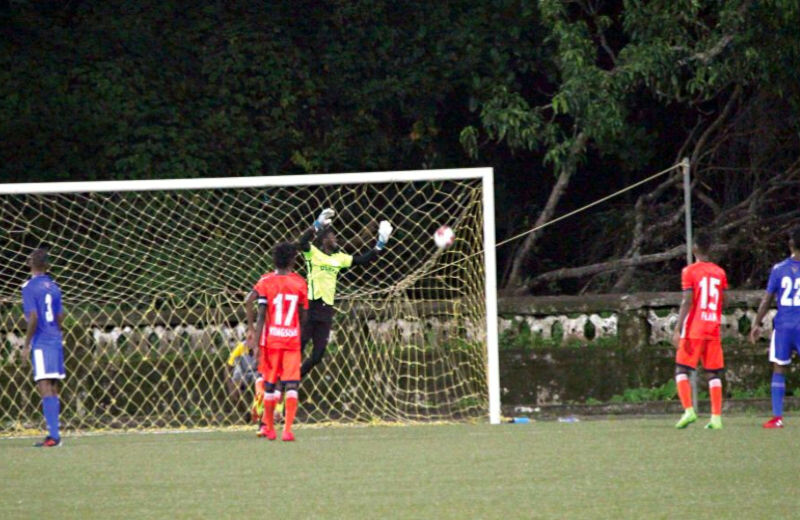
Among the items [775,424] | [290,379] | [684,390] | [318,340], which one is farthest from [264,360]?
[775,424]

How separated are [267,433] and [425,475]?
3006mm

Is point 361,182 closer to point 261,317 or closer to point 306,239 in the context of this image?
point 306,239

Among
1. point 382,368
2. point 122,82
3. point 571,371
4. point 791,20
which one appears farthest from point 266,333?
point 791,20

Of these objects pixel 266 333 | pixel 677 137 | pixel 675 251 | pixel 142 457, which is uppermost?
pixel 677 137

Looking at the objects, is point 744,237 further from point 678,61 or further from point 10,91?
point 10,91

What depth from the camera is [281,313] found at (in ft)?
34.5

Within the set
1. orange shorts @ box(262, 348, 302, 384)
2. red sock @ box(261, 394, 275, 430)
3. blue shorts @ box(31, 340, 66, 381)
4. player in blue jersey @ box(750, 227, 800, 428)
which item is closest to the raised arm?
orange shorts @ box(262, 348, 302, 384)

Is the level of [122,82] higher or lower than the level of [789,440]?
higher

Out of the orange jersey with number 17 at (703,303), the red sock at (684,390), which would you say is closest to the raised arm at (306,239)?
the orange jersey with number 17 at (703,303)

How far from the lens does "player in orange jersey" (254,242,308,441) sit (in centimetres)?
1049

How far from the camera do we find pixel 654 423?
11.6m

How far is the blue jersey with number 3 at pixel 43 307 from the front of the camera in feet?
34.5

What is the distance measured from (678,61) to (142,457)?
25.6 ft

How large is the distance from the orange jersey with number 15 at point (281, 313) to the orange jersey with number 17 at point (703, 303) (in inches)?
119
